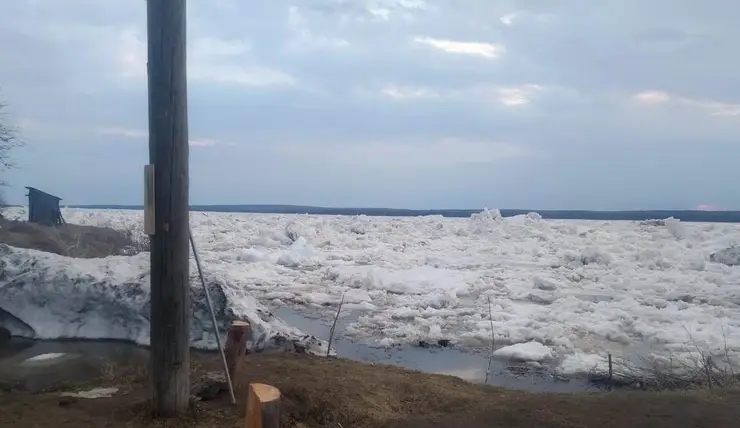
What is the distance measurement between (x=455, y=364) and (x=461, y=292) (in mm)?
5885

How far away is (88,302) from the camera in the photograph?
8.77 m

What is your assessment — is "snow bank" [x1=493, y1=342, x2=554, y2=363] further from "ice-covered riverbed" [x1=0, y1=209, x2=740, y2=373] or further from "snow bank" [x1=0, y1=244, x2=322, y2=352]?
"snow bank" [x1=0, y1=244, x2=322, y2=352]

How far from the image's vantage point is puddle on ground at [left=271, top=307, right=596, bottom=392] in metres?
7.38

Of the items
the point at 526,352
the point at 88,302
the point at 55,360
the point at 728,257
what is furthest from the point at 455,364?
the point at 728,257

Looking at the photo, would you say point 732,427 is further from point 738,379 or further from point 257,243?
point 257,243

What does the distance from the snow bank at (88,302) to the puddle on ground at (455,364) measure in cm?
83

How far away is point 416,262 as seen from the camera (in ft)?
66.2

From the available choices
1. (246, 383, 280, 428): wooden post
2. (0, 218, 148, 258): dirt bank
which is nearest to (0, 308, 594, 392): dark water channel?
(246, 383, 280, 428): wooden post

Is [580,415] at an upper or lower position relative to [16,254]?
lower

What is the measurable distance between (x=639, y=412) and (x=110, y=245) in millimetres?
16406

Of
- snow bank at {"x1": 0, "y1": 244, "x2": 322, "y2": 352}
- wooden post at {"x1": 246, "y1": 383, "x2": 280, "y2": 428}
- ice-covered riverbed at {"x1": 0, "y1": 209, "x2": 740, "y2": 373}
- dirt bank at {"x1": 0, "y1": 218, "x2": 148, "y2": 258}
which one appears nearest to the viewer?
wooden post at {"x1": 246, "y1": 383, "x2": 280, "y2": 428}

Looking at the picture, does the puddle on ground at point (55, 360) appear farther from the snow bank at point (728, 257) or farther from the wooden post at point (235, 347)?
the snow bank at point (728, 257)

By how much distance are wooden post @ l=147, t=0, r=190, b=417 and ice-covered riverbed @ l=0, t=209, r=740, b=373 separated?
374cm

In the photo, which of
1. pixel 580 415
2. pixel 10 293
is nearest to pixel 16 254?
pixel 10 293
